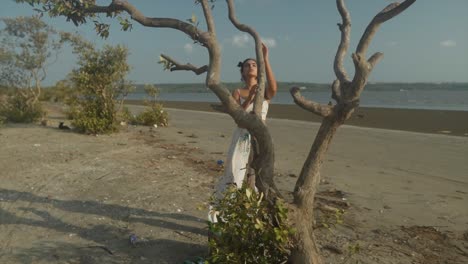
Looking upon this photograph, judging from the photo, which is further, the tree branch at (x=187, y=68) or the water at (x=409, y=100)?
the water at (x=409, y=100)

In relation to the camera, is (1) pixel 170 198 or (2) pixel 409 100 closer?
(1) pixel 170 198

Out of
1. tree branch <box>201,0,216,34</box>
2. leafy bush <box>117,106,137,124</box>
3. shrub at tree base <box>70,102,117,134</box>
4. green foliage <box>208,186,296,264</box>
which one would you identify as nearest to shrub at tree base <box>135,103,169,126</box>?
leafy bush <box>117,106,137,124</box>

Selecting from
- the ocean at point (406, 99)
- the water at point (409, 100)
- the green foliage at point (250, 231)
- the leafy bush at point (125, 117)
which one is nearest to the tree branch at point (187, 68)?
the green foliage at point (250, 231)

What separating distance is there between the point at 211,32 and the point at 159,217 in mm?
2820

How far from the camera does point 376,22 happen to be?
3.12 meters

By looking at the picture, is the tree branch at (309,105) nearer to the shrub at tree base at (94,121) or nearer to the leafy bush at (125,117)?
the shrub at tree base at (94,121)

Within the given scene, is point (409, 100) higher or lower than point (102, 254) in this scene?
higher

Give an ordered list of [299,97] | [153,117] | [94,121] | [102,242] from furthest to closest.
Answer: [153,117] → [94,121] → [102,242] → [299,97]

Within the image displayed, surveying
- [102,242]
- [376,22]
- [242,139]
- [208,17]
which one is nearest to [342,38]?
[376,22]

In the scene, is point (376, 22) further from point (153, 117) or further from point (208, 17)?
point (153, 117)

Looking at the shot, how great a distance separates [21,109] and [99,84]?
4.39m

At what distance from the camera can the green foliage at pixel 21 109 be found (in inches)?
566

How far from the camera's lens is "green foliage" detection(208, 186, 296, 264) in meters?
3.13


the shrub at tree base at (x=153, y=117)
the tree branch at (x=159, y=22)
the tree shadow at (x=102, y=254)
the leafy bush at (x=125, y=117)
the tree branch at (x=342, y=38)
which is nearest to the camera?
the tree branch at (x=342, y=38)
